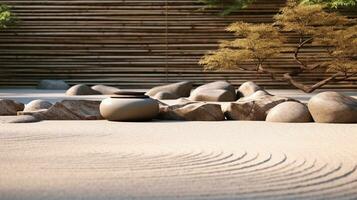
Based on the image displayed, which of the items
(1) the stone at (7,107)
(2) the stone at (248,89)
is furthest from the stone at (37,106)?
(2) the stone at (248,89)

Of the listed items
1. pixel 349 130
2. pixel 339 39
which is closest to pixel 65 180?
pixel 349 130

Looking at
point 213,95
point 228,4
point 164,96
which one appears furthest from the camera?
point 228,4

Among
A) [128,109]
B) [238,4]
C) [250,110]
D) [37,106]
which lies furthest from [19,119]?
[238,4]

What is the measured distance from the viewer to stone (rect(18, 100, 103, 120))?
5.69 metres

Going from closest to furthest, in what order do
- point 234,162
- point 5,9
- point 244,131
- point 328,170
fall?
1. point 328,170
2. point 234,162
3. point 244,131
4. point 5,9

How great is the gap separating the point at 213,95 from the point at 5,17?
14.6 feet

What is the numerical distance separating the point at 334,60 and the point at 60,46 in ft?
16.2

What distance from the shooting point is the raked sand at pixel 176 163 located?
2.45 meters

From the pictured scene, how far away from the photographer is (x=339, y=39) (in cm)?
946

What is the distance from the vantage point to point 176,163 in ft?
10.2

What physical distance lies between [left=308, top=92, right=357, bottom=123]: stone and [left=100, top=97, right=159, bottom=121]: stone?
5.06 feet

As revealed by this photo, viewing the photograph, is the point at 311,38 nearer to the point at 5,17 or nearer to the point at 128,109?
the point at 128,109

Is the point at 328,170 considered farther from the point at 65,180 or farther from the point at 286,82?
the point at 286,82

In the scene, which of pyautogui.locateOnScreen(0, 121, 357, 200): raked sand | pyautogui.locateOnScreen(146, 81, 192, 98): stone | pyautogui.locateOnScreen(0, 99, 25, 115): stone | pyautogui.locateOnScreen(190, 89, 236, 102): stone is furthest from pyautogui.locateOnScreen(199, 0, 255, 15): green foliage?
pyautogui.locateOnScreen(0, 121, 357, 200): raked sand
